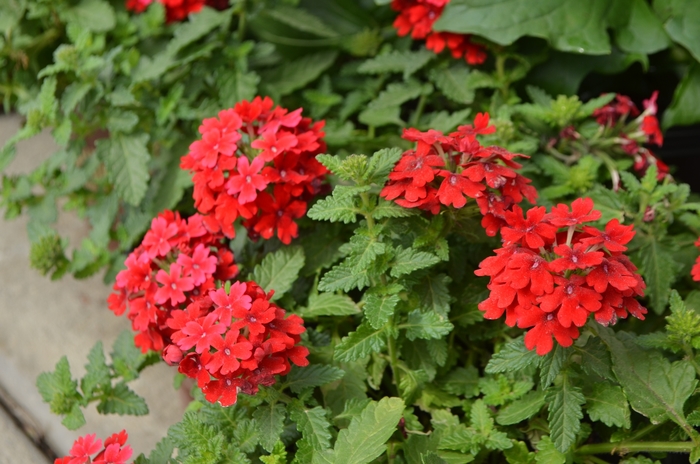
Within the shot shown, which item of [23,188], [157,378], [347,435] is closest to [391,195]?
[347,435]

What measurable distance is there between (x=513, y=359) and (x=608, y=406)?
19cm

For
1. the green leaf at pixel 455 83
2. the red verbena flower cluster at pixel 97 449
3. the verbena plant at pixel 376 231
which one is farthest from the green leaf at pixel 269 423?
the green leaf at pixel 455 83

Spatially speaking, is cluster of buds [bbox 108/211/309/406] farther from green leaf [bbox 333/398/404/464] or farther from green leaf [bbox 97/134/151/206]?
green leaf [bbox 97/134/151/206]

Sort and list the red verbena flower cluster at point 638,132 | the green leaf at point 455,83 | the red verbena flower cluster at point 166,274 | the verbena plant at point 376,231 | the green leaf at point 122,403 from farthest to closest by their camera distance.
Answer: the green leaf at point 455,83
the red verbena flower cluster at point 638,132
the green leaf at point 122,403
the red verbena flower cluster at point 166,274
the verbena plant at point 376,231

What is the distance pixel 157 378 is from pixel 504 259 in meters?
1.18

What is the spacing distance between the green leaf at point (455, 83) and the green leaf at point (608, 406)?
830mm

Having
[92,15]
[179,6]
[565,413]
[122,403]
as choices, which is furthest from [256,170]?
[92,15]

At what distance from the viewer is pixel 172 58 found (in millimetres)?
1743

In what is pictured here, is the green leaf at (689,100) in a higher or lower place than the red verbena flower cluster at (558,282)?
lower

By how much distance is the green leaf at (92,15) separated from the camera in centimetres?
186

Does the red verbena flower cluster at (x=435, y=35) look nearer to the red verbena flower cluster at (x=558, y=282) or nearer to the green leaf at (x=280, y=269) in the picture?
the green leaf at (x=280, y=269)

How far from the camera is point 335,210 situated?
1.10 m

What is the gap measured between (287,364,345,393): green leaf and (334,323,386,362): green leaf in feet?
0.14

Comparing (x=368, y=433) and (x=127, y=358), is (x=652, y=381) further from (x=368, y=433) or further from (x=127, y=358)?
(x=127, y=358)
